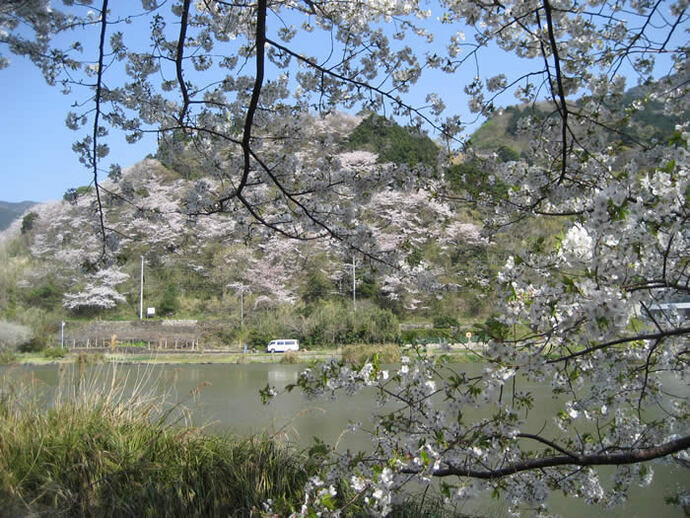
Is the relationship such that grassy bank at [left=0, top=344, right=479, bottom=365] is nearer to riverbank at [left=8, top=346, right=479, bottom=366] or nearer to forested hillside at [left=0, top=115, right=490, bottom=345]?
riverbank at [left=8, top=346, right=479, bottom=366]

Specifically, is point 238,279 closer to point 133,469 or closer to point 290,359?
point 290,359

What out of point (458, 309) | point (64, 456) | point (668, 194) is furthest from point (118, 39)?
point (458, 309)

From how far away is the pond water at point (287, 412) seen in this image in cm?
365

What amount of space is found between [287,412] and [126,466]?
3792mm

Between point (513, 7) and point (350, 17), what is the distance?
0.83 metres

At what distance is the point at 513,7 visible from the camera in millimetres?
2324

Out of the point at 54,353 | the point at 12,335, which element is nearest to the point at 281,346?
the point at 54,353

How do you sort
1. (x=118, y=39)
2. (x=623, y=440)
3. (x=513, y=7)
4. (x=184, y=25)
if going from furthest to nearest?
(x=118, y=39)
(x=623, y=440)
(x=513, y=7)
(x=184, y=25)

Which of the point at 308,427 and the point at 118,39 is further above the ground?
the point at 118,39

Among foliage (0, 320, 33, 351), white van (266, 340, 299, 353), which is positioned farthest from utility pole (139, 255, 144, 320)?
white van (266, 340, 299, 353)

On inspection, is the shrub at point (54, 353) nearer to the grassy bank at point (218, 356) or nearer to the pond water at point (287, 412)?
the grassy bank at point (218, 356)

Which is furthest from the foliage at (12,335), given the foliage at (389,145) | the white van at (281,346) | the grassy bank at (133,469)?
the grassy bank at (133,469)

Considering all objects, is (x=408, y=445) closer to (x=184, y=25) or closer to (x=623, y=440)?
(x=623, y=440)

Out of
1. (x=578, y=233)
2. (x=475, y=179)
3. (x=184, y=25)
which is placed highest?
(x=184, y=25)
